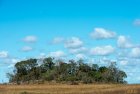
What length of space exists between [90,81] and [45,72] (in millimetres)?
17735

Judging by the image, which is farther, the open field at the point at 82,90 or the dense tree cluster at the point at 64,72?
the dense tree cluster at the point at 64,72

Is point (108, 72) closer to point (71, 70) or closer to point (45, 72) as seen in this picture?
point (71, 70)

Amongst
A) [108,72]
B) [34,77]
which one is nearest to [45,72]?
[34,77]

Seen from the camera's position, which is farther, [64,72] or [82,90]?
[64,72]

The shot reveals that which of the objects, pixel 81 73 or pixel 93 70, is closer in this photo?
pixel 81 73

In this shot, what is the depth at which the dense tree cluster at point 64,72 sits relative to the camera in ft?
354

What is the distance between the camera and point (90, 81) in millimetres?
105062

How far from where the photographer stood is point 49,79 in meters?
109

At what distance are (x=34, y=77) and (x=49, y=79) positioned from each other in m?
8.85

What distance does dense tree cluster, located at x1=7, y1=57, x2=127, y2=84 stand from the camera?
10790 centimetres

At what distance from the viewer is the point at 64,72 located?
11088 cm

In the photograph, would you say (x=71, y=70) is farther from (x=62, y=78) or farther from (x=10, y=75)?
(x=10, y=75)

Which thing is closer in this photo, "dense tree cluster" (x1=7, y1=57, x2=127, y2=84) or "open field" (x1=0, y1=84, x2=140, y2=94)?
"open field" (x1=0, y1=84, x2=140, y2=94)

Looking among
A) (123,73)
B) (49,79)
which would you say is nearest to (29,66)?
(49,79)
